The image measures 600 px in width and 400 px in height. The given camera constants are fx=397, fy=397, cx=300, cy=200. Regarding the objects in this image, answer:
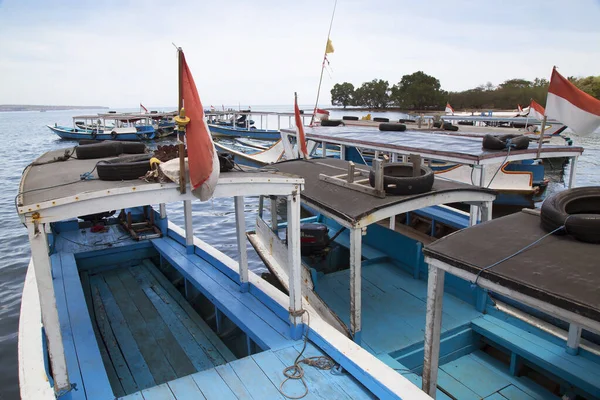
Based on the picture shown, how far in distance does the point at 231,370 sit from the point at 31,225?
7.78 ft

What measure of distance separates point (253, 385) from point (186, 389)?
0.66m

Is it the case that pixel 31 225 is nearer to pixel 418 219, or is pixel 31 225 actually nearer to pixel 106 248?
pixel 106 248

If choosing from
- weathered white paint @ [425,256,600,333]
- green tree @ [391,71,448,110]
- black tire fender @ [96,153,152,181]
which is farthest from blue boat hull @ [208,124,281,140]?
green tree @ [391,71,448,110]

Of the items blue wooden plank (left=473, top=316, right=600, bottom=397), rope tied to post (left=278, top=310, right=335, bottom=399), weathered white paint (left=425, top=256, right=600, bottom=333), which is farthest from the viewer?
blue wooden plank (left=473, top=316, right=600, bottom=397)

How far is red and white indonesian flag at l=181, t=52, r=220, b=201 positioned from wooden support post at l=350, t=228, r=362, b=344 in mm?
2314

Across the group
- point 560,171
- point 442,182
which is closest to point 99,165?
point 442,182

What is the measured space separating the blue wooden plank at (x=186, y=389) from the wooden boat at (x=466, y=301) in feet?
7.73

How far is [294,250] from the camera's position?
4.54 metres

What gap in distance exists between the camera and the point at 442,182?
675cm

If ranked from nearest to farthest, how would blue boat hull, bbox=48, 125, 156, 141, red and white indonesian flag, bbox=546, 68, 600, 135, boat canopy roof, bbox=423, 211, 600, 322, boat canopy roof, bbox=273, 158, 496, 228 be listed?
1. boat canopy roof, bbox=423, 211, 600, 322
2. boat canopy roof, bbox=273, 158, 496, 228
3. red and white indonesian flag, bbox=546, 68, 600, 135
4. blue boat hull, bbox=48, 125, 156, 141

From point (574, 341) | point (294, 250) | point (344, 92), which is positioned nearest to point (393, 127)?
point (574, 341)

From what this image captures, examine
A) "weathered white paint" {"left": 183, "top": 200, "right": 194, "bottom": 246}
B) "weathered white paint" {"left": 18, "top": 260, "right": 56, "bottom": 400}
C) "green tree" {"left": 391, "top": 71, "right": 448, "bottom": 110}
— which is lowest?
"weathered white paint" {"left": 18, "top": 260, "right": 56, "bottom": 400}

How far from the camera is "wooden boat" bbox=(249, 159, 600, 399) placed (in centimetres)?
325

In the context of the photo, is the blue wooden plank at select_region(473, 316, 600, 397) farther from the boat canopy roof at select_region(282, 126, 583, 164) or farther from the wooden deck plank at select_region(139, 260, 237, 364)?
the wooden deck plank at select_region(139, 260, 237, 364)
